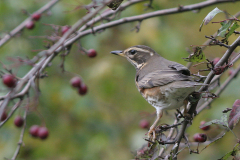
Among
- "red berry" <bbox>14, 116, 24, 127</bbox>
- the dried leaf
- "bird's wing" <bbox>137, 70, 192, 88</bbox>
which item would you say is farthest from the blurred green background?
the dried leaf

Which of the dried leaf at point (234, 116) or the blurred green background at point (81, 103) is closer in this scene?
the dried leaf at point (234, 116)

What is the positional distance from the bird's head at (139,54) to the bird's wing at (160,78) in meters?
0.60

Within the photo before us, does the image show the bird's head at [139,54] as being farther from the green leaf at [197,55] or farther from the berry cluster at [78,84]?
the green leaf at [197,55]

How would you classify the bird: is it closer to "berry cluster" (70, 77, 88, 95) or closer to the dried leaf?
the dried leaf

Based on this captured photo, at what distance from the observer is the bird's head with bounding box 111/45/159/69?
3.72 m

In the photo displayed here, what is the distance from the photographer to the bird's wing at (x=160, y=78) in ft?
8.67

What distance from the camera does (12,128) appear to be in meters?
4.22

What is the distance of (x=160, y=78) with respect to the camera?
2893mm

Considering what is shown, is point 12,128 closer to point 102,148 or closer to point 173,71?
point 102,148

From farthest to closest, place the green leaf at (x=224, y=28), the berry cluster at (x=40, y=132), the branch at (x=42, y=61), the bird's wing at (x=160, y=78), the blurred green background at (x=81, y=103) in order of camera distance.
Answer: the blurred green background at (x=81, y=103) < the berry cluster at (x=40, y=132) < the bird's wing at (x=160, y=78) < the green leaf at (x=224, y=28) < the branch at (x=42, y=61)

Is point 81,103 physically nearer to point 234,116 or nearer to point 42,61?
point 42,61

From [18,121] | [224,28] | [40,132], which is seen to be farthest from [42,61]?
[40,132]

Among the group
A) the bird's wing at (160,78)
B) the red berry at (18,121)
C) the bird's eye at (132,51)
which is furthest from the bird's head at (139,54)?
the red berry at (18,121)

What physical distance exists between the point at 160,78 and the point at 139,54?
97 centimetres
